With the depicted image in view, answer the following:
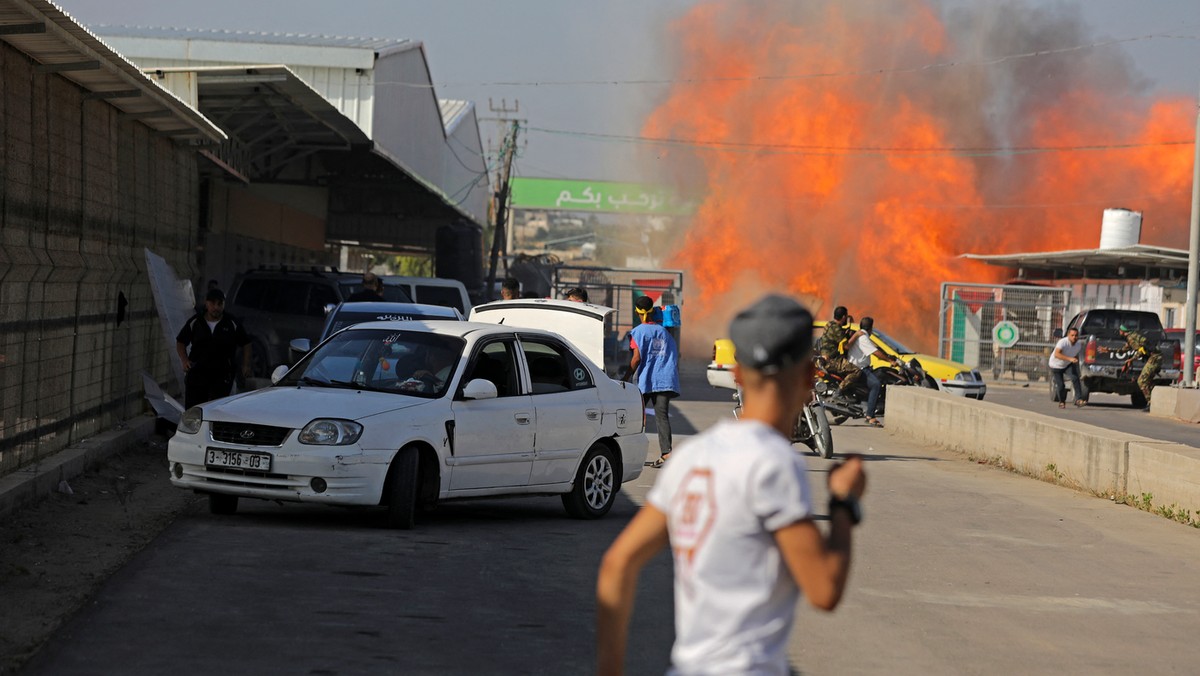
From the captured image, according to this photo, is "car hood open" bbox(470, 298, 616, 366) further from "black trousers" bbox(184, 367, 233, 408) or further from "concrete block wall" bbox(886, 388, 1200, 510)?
"concrete block wall" bbox(886, 388, 1200, 510)

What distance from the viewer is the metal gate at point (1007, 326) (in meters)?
40.0

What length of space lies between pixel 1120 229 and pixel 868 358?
27.5 meters

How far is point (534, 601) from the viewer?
8.09 m

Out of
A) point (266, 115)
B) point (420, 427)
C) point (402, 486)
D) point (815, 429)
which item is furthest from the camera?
point (266, 115)

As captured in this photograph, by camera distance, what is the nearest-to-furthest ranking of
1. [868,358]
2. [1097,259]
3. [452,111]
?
1. [868,358]
2. [1097,259]
3. [452,111]

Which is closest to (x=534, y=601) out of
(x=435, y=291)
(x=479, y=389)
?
(x=479, y=389)

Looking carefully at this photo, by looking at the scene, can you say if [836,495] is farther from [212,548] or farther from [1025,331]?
[1025,331]

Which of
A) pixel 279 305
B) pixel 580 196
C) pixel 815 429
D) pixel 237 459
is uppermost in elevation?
pixel 580 196

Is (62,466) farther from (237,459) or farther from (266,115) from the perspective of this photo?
(266,115)

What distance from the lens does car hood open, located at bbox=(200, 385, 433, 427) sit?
405 inches

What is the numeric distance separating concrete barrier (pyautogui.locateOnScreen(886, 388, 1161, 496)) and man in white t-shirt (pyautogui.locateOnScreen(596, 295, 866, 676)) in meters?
10.6

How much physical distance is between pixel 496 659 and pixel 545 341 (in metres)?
5.55

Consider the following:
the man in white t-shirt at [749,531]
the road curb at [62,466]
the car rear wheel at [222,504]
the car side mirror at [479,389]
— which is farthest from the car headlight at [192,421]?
the man in white t-shirt at [749,531]

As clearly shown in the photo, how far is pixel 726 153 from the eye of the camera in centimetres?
5612
